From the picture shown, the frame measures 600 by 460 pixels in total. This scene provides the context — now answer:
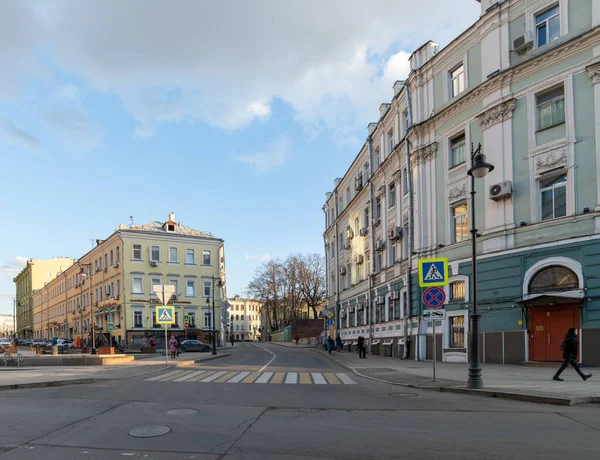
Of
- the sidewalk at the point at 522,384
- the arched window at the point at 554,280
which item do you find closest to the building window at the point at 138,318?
the sidewalk at the point at 522,384

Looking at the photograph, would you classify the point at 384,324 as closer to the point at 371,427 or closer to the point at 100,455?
the point at 371,427

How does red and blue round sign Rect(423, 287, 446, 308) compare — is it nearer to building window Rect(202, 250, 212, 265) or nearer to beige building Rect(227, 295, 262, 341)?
building window Rect(202, 250, 212, 265)

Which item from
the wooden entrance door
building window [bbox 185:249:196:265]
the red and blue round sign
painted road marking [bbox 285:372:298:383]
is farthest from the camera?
building window [bbox 185:249:196:265]

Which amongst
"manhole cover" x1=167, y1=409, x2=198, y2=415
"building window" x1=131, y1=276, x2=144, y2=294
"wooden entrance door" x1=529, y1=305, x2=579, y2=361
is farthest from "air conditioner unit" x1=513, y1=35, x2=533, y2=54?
"building window" x1=131, y1=276, x2=144, y2=294

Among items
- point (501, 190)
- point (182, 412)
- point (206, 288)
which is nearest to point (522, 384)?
point (182, 412)

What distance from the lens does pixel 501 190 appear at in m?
21.6

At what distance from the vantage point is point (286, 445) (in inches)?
274

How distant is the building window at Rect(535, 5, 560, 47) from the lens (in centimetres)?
2086

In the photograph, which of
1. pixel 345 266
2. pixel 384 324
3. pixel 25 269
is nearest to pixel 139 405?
pixel 384 324

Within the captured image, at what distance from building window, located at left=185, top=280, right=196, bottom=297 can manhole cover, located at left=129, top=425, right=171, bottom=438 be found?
51.7 metres

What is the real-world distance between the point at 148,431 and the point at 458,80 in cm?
2280

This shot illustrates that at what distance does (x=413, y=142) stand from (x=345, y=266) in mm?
19907

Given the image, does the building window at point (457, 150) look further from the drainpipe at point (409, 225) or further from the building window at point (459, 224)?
the drainpipe at point (409, 225)

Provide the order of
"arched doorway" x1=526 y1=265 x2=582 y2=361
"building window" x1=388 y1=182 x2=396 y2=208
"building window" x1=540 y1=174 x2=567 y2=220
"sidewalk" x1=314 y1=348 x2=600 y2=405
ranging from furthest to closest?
"building window" x1=388 y1=182 x2=396 y2=208 → "building window" x1=540 y1=174 x2=567 y2=220 → "arched doorway" x1=526 y1=265 x2=582 y2=361 → "sidewalk" x1=314 y1=348 x2=600 y2=405
